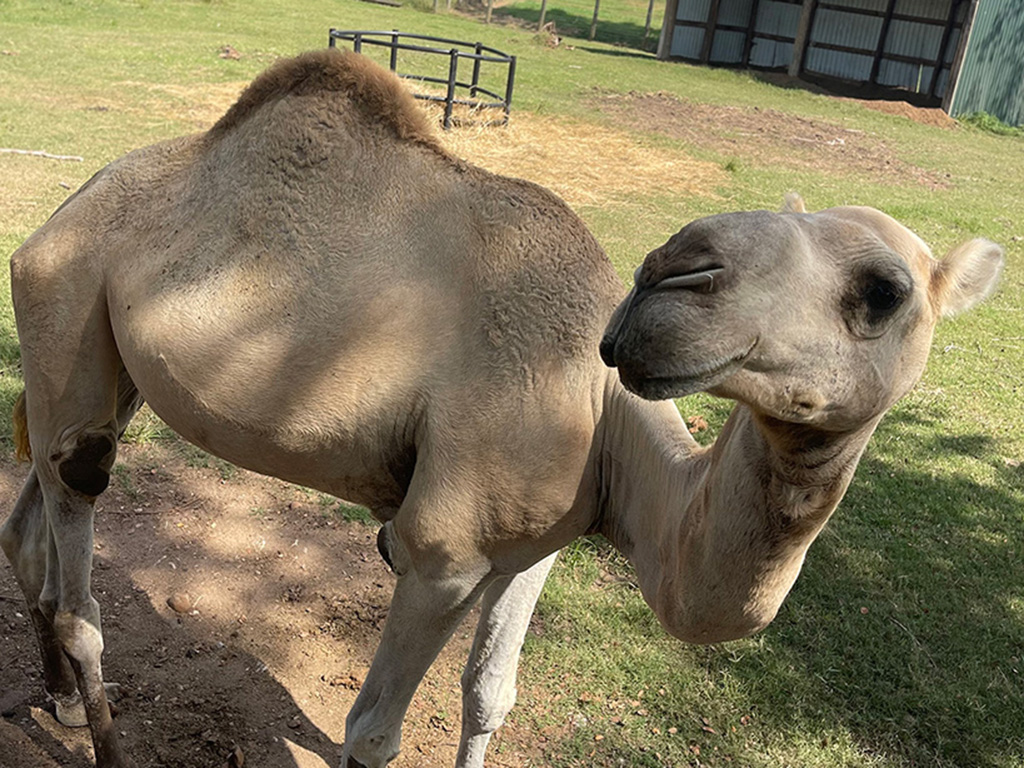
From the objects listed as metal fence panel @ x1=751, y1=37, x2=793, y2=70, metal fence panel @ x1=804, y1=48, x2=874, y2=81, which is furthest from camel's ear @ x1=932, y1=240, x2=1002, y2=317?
metal fence panel @ x1=751, y1=37, x2=793, y2=70

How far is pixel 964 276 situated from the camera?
77.0 inches

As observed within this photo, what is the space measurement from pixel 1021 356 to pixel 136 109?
35.0ft

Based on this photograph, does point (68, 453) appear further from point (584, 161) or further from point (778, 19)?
point (778, 19)

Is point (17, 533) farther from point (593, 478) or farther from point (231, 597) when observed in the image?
point (593, 478)

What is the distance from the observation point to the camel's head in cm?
163

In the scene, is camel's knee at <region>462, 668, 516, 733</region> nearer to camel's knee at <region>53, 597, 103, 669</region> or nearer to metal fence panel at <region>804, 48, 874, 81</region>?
camel's knee at <region>53, 597, 103, 669</region>

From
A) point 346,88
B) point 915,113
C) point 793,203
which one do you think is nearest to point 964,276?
point 793,203

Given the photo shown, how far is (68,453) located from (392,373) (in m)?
1.21

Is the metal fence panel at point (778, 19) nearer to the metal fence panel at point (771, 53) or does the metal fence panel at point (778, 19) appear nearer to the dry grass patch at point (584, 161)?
the metal fence panel at point (771, 53)

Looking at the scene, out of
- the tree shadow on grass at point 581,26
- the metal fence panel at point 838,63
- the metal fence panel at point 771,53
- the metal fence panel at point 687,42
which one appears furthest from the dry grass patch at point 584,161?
the tree shadow on grass at point 581,26

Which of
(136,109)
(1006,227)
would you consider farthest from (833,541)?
(136,109)

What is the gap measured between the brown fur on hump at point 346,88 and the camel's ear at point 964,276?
158 centimetres

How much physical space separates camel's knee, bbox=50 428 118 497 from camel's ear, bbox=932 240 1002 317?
253 cm

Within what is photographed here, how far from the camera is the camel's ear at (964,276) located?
6.39 feet
